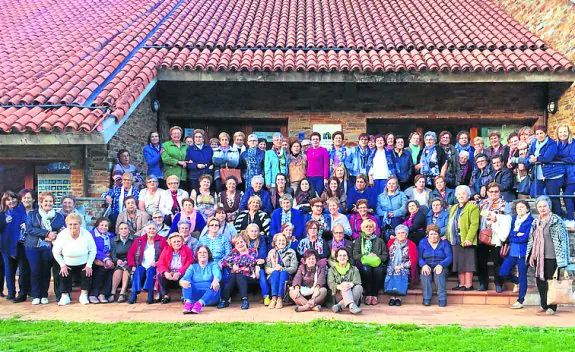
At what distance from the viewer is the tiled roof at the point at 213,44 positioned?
28.9ft

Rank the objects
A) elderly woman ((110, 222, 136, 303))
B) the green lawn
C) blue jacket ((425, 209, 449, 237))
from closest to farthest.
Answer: the green lawn, elderly woman ((110, 222, 136, 303)), blue jacket ((425, 209, 449, 237))

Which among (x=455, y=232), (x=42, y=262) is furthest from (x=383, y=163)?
(x=42, y=262)

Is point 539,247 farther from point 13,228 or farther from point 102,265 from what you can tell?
point 13,228

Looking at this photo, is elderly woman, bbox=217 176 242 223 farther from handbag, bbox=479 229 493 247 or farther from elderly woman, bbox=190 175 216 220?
handbag, bbox=479 229 493 247

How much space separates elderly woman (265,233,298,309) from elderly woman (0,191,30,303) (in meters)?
3.56

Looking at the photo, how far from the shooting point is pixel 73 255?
6.99 m

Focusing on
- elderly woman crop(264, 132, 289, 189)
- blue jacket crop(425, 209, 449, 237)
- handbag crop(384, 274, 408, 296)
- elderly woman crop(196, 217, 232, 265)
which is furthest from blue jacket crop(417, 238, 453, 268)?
elderly woman crop(196, 217, 232, 265)

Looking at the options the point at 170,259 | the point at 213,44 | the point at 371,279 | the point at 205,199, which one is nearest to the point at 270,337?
the point at 371,279

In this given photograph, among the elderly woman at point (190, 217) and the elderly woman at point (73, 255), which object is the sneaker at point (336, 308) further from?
the elderly woman at point (73, 255)

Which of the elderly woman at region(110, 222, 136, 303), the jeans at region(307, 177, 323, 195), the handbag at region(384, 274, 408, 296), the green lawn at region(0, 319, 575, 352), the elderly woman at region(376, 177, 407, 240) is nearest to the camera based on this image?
the green lawn at region(0, 319, 575, 352)

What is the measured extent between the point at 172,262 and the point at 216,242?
2.24 feet

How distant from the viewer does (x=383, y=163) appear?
8.52 m

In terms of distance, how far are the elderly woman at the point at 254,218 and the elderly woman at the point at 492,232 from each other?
10.4 feet

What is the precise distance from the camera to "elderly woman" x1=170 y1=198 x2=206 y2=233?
749cm
